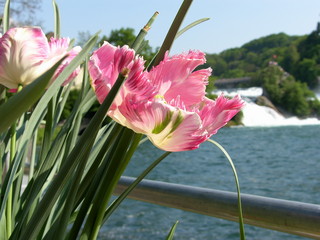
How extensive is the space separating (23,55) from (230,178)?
7.14 meters

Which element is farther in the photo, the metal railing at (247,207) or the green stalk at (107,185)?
the metal railing at (247,207)

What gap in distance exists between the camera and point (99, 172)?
0.21m

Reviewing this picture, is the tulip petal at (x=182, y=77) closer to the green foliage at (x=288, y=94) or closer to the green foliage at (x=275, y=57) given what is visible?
the green foliage at (x=288, y=94)

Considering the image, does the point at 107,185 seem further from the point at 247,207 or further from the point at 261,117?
the point at 261,117

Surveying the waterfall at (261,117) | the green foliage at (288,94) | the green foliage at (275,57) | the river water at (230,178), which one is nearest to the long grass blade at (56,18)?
the river water at (230,178)

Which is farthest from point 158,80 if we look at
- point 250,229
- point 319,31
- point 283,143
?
point 319,31

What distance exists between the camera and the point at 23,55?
0.23 metres

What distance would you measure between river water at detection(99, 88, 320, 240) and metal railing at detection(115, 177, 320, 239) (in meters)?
2.32

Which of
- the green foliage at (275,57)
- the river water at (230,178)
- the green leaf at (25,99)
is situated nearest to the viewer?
the green leaf at (25,99)

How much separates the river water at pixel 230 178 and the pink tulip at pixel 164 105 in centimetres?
261

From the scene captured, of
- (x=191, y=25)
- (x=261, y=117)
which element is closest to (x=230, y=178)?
(x=191, y=25)

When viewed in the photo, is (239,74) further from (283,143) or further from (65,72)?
(65,72)

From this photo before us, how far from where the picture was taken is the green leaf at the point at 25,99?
0.10m

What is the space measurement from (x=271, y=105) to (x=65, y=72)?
20.5 metres
